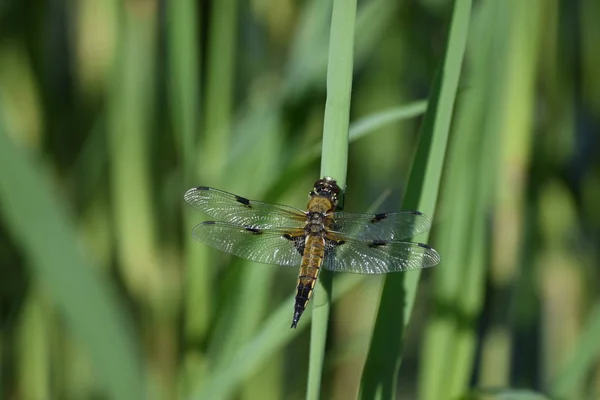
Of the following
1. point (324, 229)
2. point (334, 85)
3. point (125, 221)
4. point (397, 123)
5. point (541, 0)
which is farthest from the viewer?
point (397, 123)

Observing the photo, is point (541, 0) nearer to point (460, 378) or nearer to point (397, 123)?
point (397, 123)

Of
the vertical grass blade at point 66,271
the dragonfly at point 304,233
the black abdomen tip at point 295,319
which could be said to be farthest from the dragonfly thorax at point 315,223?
the vertical grass blade at point 66,271

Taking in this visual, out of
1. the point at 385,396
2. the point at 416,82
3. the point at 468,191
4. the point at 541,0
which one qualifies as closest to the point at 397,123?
the point at 416,82

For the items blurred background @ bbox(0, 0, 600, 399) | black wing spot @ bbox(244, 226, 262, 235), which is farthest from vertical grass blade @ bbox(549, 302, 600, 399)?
black wing spot @ bbox(244, 226, 262, 235)

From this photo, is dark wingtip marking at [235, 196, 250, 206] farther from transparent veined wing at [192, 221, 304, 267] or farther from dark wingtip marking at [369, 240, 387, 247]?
dark wingtip marking at [369, 240, 387, 247]

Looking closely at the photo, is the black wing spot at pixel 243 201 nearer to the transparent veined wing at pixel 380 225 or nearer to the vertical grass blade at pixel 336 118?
the transparent veined wing at pixel 380 225

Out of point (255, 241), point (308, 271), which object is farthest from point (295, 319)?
point (255, 241)
